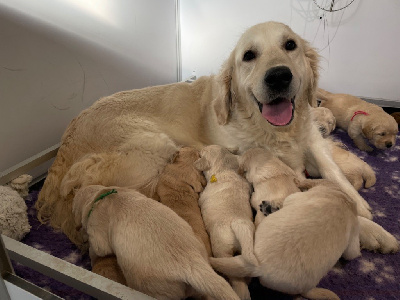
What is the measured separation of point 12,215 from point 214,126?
1.18 metres

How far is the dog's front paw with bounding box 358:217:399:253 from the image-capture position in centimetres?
142

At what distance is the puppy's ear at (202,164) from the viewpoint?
1.60 metres

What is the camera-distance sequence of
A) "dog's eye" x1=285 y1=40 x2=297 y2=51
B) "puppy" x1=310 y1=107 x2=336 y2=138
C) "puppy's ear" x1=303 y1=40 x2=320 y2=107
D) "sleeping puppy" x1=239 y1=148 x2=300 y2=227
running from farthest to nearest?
"puppy" x1=310 y1=107 x2=336 y2=138 → "puppy's ear" x1=303 y1=40 x2=320 y2=107 → "dog's eye" x1=285 y1=40 x2=297 y2=51 → "sleeping puppy" x1=239 y1=148 x2=300 y2=227

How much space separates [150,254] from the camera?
1.04m

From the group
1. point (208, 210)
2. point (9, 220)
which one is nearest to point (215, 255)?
point (208, 210)

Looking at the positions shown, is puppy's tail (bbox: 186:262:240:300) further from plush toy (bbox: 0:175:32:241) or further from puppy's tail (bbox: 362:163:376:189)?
puppy's tail (bbox: 362:163:376:189)

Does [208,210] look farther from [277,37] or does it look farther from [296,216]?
[277,37]

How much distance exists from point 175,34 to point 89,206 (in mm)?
2437

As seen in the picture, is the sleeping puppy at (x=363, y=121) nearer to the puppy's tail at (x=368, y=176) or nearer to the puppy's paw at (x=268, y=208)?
the puppy's tail at (x=368, y=176)

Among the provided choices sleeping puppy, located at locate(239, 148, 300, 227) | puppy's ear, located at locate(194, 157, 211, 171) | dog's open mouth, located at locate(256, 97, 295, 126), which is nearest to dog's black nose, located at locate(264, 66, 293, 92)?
dog's open mouth, located at locate(256, 97, 295, 126)

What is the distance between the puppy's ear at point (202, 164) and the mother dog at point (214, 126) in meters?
0.23

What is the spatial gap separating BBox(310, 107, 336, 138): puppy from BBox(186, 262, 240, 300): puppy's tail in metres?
1.72

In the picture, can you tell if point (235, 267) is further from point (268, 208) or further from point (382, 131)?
point (382, 131)

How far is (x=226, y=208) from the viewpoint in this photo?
4.41ft
